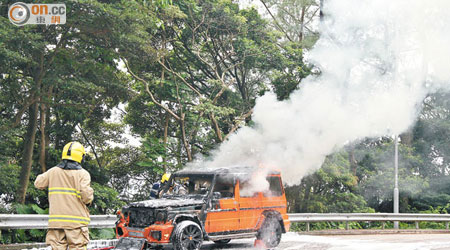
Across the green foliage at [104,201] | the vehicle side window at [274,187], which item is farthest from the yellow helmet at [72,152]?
the green foliage at [104,201]

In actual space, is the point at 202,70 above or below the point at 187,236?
above

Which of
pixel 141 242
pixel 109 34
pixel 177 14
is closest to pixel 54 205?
pixel 141 242

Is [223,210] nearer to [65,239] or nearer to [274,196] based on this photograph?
[274,196]

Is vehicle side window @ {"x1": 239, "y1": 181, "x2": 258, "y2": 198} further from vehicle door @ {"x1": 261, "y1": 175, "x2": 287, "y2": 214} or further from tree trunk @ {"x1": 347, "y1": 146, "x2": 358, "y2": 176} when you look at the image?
tree trunk @ {"x1": 347, "y1": 146, "x2": 358, "y2": 176}

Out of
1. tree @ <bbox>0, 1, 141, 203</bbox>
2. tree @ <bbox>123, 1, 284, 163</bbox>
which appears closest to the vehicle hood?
tree @ <bbox>0, 1, 141, 203</bbox>

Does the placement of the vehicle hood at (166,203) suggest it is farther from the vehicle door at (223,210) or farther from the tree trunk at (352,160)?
the tree trunk at (352,160)

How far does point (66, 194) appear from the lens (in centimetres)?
602

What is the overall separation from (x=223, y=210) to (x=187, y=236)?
124 cm

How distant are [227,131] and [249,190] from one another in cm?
1388

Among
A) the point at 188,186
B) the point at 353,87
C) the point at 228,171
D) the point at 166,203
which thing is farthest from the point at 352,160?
the point at 166,203

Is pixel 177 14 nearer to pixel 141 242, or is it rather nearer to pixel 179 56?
pixel 179 56

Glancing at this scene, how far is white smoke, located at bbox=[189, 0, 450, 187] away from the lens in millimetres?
13375

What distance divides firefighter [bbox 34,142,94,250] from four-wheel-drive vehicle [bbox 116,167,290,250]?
256cm

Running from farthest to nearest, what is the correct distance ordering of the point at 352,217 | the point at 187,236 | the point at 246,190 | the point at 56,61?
the point at 352,217 → the point at 56,61 → the point at 246,190 → the point at 187,236
